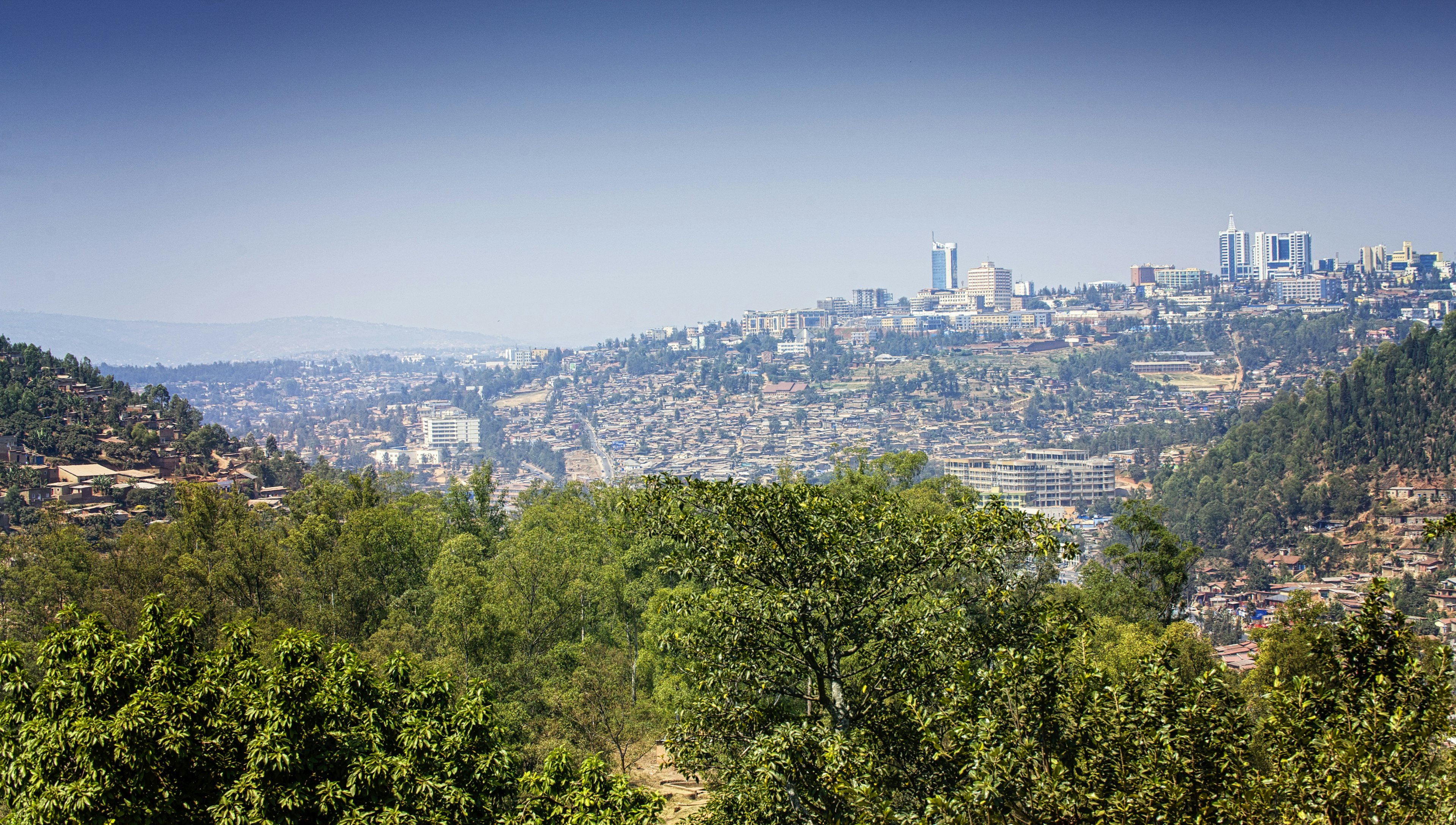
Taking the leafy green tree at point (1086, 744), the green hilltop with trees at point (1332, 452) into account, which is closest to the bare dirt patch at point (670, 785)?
the leafy green tree at point (1086, 744)

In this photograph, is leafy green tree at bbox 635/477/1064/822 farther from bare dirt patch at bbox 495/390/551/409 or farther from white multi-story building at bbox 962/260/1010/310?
white multi-story building at bbox 962/260/1010/310

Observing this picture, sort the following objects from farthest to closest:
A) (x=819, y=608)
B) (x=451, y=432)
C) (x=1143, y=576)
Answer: (x=451, y=432)
(x=1143, y=576)
(x=819, y=608)

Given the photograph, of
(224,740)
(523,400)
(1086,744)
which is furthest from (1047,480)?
(523,400)

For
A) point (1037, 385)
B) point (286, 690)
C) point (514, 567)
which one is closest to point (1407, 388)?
point (514, 567)

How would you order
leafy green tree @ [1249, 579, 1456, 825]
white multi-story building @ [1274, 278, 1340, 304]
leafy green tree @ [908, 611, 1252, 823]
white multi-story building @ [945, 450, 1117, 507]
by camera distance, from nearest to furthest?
1. leafy green tree @ [1249, 579, 1456, 825]
2. leafy green tree @ [908, 611, 1252, 823]
3. white multi-story building @ [945, 450, 1117, 507]
4. white multi-story building @ [1274, 278, 1340, 304]

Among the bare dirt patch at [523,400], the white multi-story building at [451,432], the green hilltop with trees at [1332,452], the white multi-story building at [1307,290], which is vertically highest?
the white multi-story building at [1307,290]

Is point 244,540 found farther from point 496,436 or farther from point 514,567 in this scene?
point 496,436

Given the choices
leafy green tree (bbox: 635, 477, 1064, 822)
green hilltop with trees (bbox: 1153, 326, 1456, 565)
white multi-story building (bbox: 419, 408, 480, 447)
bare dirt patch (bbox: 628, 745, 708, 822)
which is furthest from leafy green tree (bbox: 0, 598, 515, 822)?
white multi-story building (bbox: 419, 408, 480, 447)

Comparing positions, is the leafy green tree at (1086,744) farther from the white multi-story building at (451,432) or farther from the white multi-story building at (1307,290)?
the white multi-story building at (1307,290)

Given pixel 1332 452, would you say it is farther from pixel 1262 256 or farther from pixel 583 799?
pixel 1262 256
